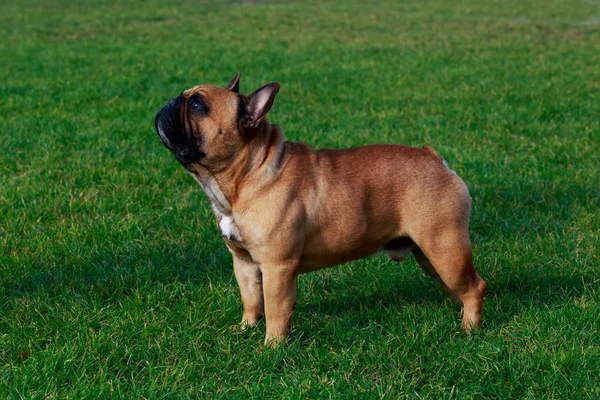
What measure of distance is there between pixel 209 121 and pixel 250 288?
1.02 meters

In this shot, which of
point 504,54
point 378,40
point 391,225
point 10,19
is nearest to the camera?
point 391,225

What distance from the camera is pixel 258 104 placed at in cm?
399

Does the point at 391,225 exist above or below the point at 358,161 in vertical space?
below

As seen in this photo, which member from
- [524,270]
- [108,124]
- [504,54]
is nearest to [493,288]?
[524,270]

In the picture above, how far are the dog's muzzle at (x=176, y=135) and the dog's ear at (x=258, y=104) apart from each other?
1.00 ft

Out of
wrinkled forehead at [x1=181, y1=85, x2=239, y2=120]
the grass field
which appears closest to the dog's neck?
wrinkled forehead at [x1=181, y1=85, x2=239, y2=120]

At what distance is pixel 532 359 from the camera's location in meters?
3.98

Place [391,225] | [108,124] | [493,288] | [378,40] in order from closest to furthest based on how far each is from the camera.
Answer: [391,225]
[493,288]
[108,124]
[378,40]

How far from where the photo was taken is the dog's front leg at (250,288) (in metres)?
4.38

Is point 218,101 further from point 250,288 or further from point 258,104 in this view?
point 250,288

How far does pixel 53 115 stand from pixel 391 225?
621 cm

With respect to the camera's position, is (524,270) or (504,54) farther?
(504,54)

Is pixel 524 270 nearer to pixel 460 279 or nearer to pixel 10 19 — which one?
pixel 460 279

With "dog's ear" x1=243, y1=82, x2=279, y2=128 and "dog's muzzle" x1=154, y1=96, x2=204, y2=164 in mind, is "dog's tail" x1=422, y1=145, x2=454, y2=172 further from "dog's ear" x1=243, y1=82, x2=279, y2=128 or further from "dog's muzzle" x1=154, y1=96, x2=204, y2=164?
"dog's muzzle" x1=154, y1=96, x2=204, y2=164
